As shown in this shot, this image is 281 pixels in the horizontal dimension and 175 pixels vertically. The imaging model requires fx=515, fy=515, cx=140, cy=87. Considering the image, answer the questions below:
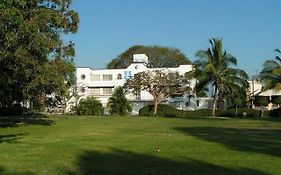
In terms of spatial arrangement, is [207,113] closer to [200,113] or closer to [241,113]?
[200,113]

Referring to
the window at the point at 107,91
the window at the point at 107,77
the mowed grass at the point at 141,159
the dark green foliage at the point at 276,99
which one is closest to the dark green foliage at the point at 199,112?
the dark green foliage at the point at 276,99

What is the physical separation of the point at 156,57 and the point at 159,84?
33177 mm

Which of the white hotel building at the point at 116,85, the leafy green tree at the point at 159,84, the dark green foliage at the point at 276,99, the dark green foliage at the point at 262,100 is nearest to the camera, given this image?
the leafy green tree at the point at 159,84

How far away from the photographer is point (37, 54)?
27828mm

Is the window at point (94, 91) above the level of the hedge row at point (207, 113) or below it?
above

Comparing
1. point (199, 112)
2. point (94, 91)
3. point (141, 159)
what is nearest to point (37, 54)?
point (141, 159)

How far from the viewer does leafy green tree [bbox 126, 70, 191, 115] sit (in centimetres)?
7112

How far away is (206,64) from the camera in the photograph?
2490 inches

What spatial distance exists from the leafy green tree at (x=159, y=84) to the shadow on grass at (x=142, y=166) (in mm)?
55316

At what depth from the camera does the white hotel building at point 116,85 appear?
81000 mm

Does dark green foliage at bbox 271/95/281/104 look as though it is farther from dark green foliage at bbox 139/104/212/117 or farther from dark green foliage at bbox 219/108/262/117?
Answer: dark green foliage at bbox 139/104/212/117

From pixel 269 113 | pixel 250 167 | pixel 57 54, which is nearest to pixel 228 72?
pixel 269 113

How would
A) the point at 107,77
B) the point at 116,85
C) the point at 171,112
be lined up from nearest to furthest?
the point at 171,112, the point at 116,85, the point at 107,77

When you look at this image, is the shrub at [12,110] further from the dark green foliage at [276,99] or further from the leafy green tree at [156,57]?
the leafy green tree at [156,57]
